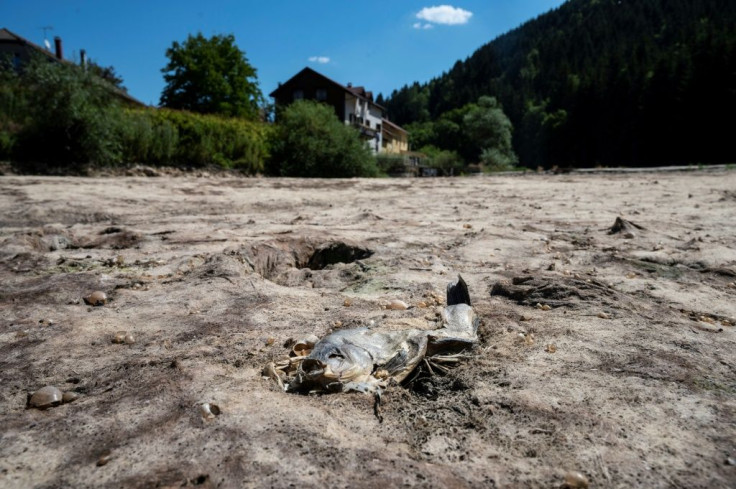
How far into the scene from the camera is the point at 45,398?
4.59 feet

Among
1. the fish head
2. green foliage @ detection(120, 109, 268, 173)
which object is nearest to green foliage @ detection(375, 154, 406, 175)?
green foliage @ detection(120, 109, 268, 173)

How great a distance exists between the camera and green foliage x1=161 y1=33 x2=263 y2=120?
3039cm

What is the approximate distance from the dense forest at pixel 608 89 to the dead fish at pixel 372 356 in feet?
126

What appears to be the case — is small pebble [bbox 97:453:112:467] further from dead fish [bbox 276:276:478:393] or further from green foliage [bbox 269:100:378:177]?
green foliage [bbox 269:100:378:177]

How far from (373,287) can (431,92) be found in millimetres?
120440

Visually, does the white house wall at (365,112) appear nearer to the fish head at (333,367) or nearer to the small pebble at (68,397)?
the fish head at (333,367)

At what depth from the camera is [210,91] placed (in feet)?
100

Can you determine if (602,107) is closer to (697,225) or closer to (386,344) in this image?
(697,225)

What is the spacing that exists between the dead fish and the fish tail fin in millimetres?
260

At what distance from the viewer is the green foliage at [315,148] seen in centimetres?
1656

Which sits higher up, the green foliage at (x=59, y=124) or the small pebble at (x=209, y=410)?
the green foliage at (x=59, y=124)

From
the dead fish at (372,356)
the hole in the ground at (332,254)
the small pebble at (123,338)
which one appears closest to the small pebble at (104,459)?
the dead fish at (372,356)

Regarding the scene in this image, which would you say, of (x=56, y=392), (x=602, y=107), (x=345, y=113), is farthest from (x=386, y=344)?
(x=602, y=107)

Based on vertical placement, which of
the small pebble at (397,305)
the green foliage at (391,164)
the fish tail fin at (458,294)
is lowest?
the small pebble at (397,305)
